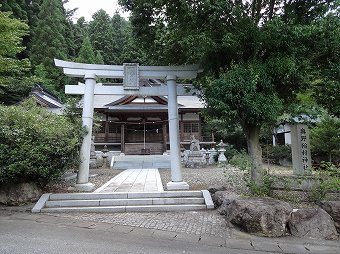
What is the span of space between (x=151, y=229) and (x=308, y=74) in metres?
5.94

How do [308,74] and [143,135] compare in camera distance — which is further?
[143,135]

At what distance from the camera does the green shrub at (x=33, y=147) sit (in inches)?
284

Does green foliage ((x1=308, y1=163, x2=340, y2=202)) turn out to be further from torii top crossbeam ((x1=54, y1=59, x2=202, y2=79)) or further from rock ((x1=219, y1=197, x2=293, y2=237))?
torii top crossbeam ((x1=54, y1=59, x2=202, y2=79))

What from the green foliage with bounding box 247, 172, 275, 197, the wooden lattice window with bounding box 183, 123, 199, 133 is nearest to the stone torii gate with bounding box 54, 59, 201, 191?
the green foliage with bounding box 247, 172, 275, 197

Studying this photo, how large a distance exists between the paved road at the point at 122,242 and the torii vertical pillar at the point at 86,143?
277cm

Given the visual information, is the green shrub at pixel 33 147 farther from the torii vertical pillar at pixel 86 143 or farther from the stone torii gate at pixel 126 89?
the stone torii gate at pixel 126 89

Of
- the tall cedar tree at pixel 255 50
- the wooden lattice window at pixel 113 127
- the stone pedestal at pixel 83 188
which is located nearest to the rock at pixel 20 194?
the stone pedestal at pixel 83 188

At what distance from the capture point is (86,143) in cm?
885

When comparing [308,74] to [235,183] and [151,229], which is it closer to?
[235,183]

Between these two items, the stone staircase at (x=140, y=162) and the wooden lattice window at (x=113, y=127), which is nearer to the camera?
the stone staircase at (x=140, y=162)

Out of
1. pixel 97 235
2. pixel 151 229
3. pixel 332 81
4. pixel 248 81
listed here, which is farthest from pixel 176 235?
pixel 332 81

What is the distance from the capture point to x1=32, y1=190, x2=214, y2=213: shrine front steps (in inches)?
279

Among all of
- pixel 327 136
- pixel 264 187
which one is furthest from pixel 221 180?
pixel 327 136

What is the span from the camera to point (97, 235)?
17.2 ft
